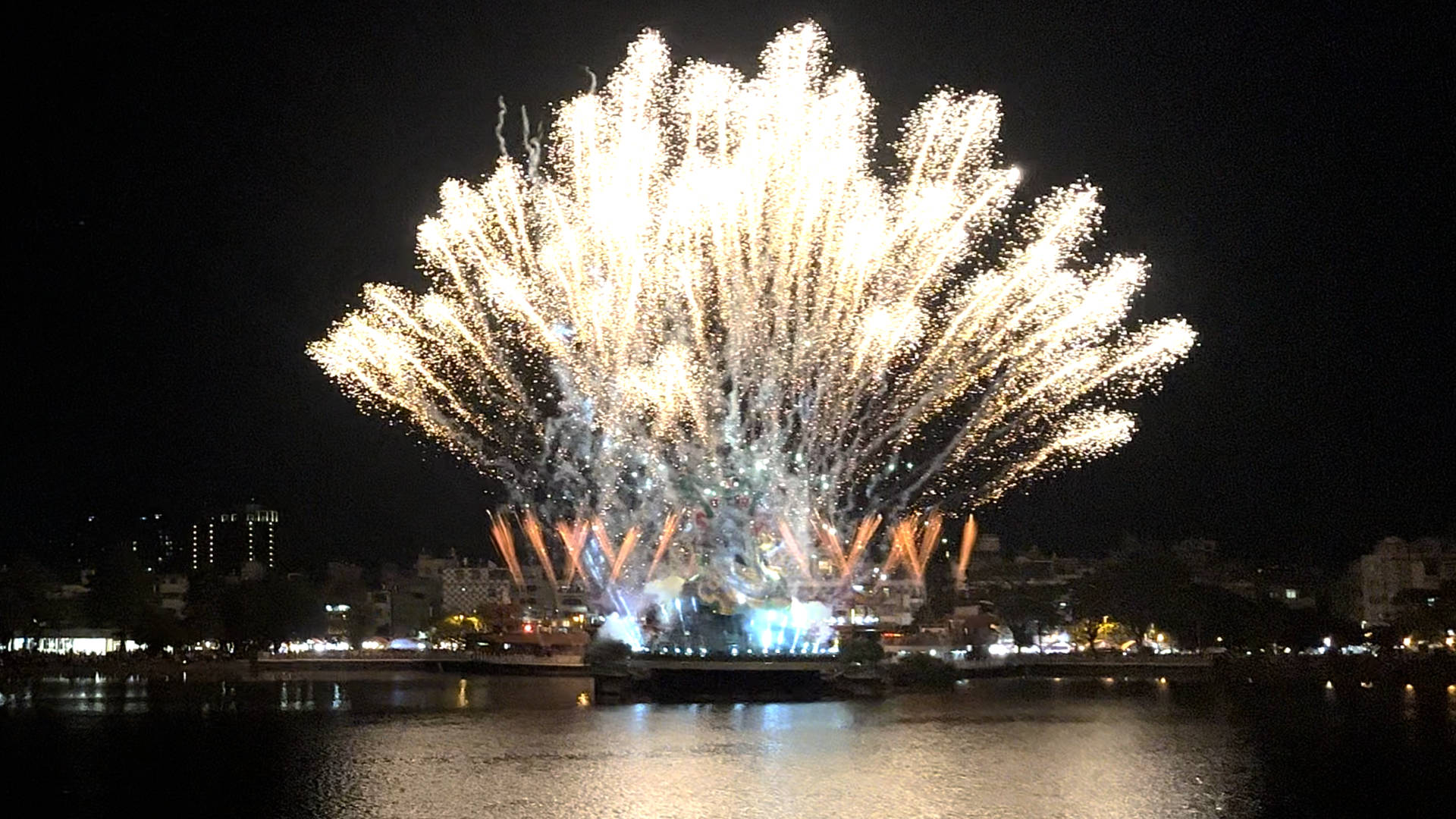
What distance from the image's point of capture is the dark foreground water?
22.5m

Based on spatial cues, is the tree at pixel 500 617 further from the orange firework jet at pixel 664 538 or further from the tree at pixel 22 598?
the orange firework jet at pixel 664 538

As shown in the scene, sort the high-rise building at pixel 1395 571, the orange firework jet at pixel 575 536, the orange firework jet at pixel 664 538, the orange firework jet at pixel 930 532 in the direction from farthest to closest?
the high-rise building at pixel 1395 571, the orange firework jet at pixel 930 532, the orange firework jet at pixel 575 536, the orange firework jet at pixel 664 538

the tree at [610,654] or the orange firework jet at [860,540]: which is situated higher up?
the orange firework jet at [860,540]

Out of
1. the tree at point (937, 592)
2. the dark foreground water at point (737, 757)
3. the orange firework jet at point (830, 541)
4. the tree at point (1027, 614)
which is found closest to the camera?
the dark foreground water at point (737, 757)

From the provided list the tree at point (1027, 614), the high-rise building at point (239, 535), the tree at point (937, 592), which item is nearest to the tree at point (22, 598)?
the tree at point (937, 592)

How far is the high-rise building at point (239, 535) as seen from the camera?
5950 inches

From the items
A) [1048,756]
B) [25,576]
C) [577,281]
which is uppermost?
[577,281]

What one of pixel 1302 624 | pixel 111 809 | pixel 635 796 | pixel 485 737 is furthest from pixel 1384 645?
pixel 111 809

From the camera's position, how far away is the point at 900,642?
259 ft

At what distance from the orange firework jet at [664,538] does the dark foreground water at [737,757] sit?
21.6 feet

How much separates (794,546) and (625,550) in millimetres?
5787

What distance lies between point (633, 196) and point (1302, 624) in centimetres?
5033

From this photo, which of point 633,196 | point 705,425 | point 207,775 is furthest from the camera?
point 705,425

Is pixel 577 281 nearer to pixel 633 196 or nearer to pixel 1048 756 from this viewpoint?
pixel 633 196
